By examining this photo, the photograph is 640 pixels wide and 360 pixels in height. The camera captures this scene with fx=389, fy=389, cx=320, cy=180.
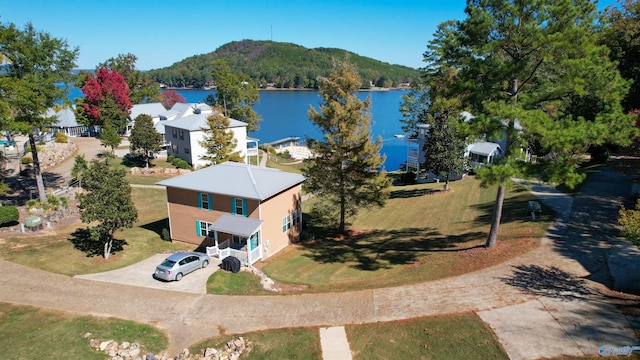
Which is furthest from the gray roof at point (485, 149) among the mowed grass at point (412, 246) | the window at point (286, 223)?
the window at point (286, 223)

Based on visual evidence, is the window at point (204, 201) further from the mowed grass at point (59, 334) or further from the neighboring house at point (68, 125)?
the neighboring house at point (68, 125)

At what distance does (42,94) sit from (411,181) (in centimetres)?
3723

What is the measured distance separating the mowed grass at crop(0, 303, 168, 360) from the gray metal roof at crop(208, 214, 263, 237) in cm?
825

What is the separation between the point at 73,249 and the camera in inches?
896

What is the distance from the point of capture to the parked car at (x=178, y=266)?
19.1 metres

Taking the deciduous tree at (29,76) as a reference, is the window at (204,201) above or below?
below

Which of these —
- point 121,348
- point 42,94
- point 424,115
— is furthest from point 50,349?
point 424,115

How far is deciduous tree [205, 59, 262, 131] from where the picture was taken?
65.8 meters

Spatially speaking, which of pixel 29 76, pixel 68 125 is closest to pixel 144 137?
pixel 29 76

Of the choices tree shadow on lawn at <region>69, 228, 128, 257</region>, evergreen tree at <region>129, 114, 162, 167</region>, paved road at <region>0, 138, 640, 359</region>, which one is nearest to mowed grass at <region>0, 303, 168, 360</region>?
paved road at <region>0, 138, 640, 359</region>

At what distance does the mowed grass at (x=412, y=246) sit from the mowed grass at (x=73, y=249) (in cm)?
792

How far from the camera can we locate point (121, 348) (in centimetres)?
1340

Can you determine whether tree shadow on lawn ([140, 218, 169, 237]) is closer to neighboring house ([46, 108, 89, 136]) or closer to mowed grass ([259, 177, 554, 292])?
mowed grass ([259, 177, 554, 292])

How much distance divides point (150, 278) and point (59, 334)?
18.3ft
